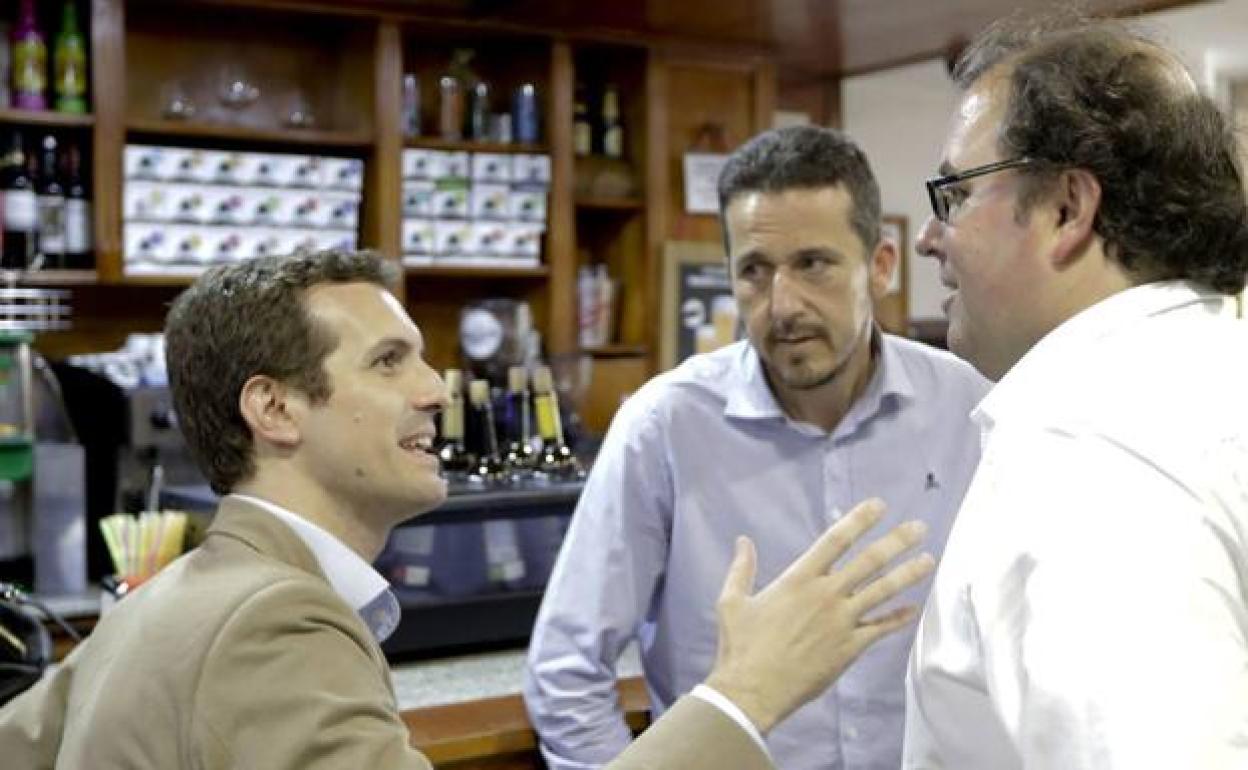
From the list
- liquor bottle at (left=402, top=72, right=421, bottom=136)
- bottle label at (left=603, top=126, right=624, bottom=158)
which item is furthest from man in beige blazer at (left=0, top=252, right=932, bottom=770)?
bottle label at (left=603, top=126, right=624, bottom=158)

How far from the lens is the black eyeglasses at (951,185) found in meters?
1.10

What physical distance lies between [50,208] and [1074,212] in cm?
350

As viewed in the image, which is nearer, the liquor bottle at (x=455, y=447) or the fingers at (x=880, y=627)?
the fingers at (x=880, y=627)

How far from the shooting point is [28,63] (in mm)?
3986

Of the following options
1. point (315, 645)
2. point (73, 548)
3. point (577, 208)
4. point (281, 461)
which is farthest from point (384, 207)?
point (315, 645)

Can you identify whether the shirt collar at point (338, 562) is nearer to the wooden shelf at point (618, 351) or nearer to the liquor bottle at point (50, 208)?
the liquor bottle at point (50, 208)

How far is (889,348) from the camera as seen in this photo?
6.39ft

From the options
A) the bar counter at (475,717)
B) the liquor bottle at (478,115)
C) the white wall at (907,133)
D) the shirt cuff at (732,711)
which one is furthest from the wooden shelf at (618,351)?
the shirt cuff at (732,711)

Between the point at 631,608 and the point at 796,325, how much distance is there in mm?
421

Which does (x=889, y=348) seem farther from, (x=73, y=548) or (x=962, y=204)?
(x=73, y=548)

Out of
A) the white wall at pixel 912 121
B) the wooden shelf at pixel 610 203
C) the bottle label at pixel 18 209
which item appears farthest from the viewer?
the white wall at pixel 912 121

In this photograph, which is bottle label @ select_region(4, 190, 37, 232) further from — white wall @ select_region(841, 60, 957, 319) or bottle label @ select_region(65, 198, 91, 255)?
white wall @ select_region(841, 60, 957, 319)

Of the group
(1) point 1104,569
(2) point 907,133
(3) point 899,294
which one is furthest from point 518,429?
(2) point 907,133

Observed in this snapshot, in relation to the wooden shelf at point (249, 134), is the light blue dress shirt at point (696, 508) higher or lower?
lower
